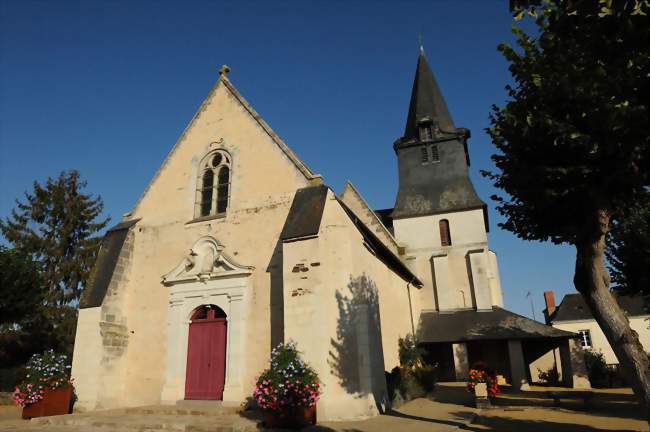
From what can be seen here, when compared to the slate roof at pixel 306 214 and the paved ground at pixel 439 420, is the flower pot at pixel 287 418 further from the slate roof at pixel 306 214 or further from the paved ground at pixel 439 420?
the slate roof at pixel 306 214

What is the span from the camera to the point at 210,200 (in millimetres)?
12844

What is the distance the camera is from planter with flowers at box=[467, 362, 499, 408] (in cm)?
1123

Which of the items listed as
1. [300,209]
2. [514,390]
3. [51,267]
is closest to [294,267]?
[300,209]

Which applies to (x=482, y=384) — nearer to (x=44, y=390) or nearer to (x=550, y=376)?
(x=44, y=390)

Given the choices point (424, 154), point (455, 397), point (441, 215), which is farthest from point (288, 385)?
point (424, 154)

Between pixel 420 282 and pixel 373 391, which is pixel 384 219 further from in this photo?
pixel 373 391

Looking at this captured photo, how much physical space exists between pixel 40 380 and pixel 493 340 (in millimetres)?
15634

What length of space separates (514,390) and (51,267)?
25039mm

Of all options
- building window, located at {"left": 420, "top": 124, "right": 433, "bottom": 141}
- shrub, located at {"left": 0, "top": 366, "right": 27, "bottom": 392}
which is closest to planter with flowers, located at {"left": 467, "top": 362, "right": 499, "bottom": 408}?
building window, located at {"left": 420, "top": 124, "right": 433, "bottom": 141}

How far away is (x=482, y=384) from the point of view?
11.2 metres

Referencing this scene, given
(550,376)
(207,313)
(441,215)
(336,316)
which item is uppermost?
(441,215)

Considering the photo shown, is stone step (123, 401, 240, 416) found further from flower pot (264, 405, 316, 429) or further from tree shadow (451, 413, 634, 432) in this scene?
tree shadow (451, 413, 634, 432)

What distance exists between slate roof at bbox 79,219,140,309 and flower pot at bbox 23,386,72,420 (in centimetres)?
222

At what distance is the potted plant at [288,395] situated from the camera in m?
8.20
